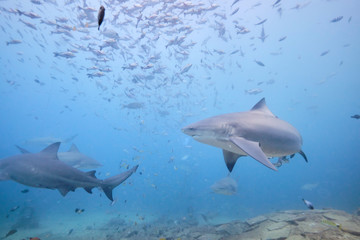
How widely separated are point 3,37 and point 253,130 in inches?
2220

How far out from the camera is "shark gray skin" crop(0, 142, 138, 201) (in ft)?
14.5

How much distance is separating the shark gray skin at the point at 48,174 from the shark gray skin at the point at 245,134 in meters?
1.91

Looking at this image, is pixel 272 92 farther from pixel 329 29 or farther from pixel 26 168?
pixel 26 168

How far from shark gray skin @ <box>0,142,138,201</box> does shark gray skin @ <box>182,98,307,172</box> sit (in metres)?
1.91

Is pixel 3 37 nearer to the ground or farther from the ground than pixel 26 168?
farther from the ground

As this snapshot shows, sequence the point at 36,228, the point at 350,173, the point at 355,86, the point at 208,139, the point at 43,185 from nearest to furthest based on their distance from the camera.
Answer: the point at 208,139
the point at 43,185
the point at 36,228
the point at 350,173
the point at 355,86

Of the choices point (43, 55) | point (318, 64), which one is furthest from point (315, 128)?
point (43, 55)

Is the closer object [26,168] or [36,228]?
[26,168]

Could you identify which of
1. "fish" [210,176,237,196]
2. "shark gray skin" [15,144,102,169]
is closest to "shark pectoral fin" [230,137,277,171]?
"fish" [210,176,237,196]

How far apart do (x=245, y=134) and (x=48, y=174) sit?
4.54m

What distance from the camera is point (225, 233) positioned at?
5852 mm

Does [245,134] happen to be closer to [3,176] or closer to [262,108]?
[262,108]

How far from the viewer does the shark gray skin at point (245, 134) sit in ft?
11.2

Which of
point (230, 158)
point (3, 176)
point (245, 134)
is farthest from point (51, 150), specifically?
point (245, 134)
